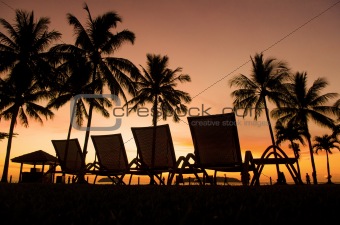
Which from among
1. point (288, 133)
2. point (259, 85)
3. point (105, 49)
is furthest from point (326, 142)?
point (105, 49)

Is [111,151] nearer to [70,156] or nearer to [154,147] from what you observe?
[154,147]

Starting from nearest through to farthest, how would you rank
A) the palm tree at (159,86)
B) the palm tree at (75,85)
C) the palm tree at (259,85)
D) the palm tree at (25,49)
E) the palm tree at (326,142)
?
the palm tree at (75,85) → the palm tree at (25,49) → the palm tree at (259,85) → the palm tree at (159,86) → the palm tree at (326,142)

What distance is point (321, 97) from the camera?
1141 inches

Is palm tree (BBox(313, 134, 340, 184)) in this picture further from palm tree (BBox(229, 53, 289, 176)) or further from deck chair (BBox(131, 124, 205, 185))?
deck chair (BBox(131, 124, 205, 185))

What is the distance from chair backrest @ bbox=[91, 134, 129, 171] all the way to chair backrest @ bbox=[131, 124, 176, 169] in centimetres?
61

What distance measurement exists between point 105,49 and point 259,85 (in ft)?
47.8

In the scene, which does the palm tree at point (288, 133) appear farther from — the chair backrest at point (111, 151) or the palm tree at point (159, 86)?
the chair backrest at point (111, 151)

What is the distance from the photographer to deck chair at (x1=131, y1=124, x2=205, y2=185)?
6.22m

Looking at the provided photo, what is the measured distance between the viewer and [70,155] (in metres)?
8.47

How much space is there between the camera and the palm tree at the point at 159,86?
27641 millimetres

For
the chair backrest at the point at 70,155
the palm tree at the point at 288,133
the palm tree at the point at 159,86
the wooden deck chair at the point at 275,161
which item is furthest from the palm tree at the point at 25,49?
the palm tree at the point at 288,133

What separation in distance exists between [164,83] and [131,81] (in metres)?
8.65

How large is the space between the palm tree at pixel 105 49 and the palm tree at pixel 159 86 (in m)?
7.46

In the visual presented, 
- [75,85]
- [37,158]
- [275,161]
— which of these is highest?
[75,85]
